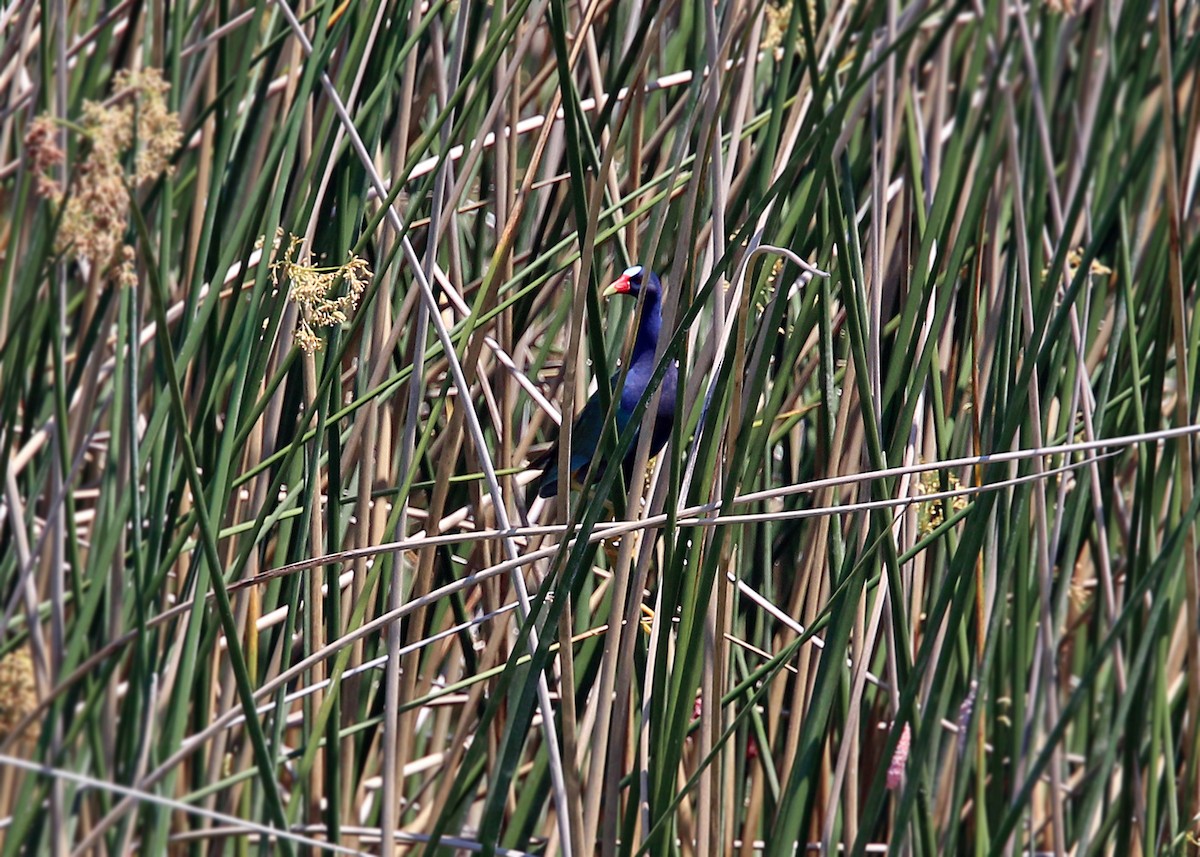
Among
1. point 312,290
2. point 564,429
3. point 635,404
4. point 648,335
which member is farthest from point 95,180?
point 648,335

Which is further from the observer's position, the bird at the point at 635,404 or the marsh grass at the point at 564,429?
the bird at the point at 635,404

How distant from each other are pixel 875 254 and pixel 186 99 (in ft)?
2.46

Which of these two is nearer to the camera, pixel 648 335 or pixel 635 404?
pixel 635 404

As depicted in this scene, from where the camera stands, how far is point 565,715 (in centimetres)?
97

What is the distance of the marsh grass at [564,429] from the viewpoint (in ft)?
3.13

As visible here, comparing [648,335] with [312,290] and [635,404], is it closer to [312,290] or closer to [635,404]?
[635,404]

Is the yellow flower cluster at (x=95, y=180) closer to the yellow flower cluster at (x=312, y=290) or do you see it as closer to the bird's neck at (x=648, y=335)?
the yellow flower cluster at (x=312, y=290)

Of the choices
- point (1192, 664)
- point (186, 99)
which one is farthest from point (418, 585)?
point (1192, 664)

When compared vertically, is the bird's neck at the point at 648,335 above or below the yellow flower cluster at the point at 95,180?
above

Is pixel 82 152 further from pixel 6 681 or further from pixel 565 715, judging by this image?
pixel 565 715

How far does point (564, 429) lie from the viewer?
0.96 m

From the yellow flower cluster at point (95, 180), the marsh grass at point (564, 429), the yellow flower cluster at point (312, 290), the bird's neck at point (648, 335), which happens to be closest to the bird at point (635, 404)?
the bird's neck at point (648, 335)

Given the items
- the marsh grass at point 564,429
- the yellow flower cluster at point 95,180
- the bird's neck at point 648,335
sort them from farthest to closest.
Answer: the bird's neck at point 648,335 < the marsh grass at point 564,429 < the yellow flower cluster at point 95,180

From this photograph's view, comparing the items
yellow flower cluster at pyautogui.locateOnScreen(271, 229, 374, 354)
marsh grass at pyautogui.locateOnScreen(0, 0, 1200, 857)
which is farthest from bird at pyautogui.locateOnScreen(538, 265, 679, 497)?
yellow flower cluster at pyautogui.locateOnScreen(271, 229, 374, 354)
